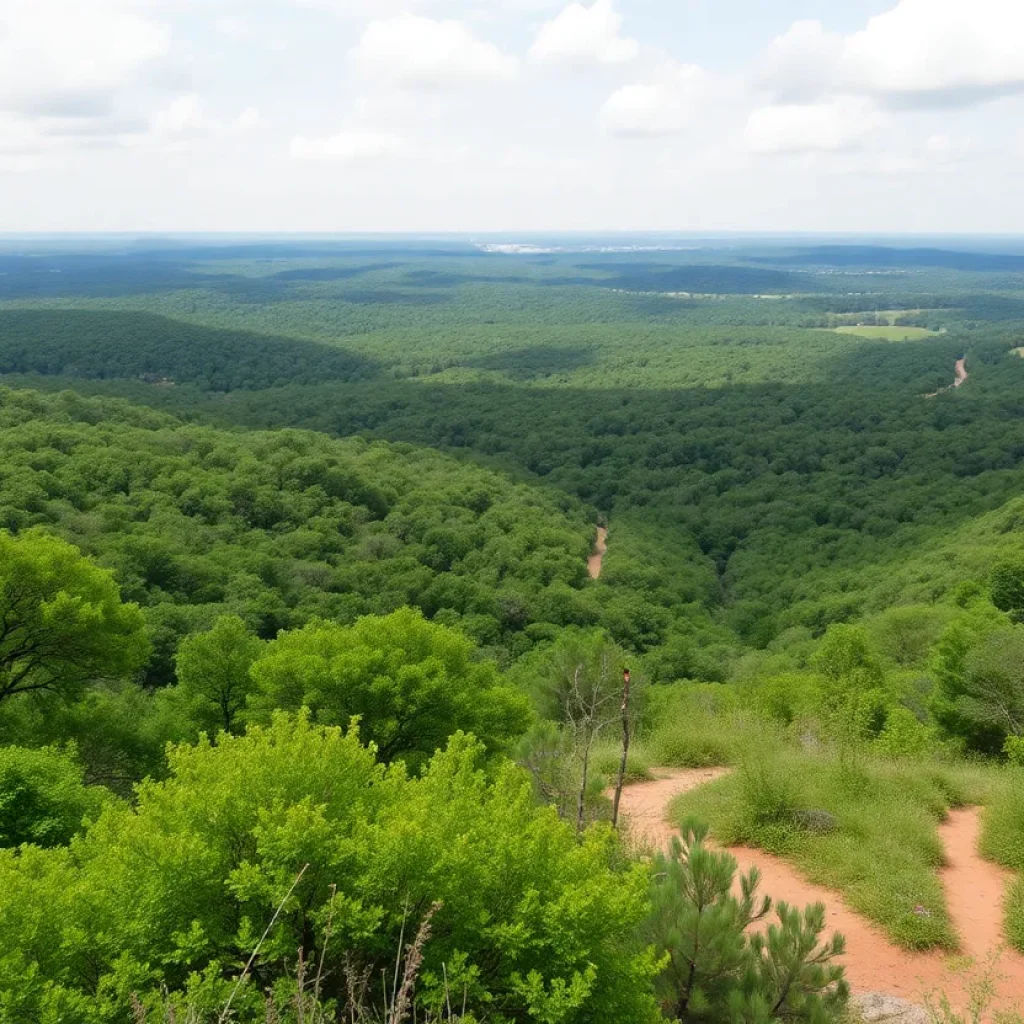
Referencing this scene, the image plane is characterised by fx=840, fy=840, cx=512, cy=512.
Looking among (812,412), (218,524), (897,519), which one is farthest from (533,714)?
(812,412)

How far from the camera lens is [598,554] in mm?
70750

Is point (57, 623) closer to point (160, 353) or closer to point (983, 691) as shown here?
point (983, 691)

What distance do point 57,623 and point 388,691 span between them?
20.5ft

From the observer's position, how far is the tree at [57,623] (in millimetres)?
15328

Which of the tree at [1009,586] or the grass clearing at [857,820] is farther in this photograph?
the tree at [1009,586]

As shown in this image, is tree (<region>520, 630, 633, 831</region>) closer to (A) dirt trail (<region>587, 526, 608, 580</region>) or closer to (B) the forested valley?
(B) the forested valley

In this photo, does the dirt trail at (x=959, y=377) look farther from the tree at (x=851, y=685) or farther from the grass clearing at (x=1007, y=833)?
the grass clearing at (x=1007, y=833)

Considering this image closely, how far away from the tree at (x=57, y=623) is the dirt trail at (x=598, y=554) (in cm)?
4715

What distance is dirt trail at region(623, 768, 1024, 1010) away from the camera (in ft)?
28.6

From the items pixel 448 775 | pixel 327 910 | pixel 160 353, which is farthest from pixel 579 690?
pixel 160 353

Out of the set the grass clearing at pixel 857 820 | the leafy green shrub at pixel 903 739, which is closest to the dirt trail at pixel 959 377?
the leafy green shrub at pixel 903 739

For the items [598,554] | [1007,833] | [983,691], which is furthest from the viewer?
[598,554]

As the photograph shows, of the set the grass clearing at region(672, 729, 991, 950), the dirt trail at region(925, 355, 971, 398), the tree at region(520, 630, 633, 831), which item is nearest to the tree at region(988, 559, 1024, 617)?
the tree at region(520, 630, 633, 831)

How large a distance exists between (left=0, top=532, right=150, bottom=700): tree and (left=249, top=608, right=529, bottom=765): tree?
9.89 feet
